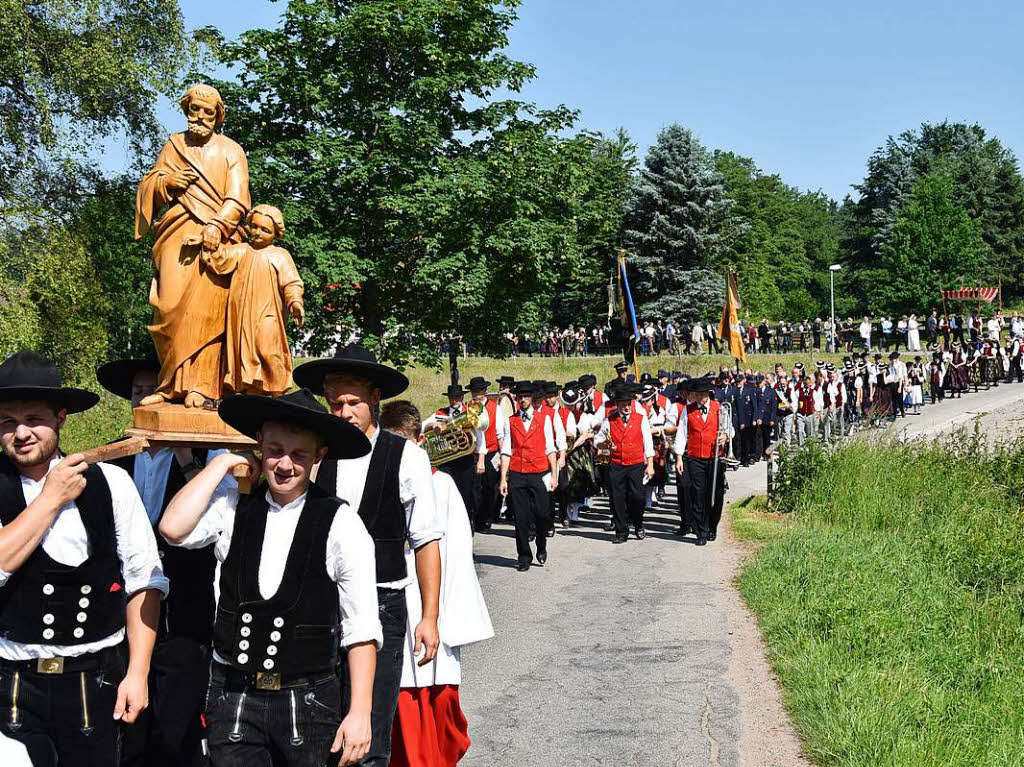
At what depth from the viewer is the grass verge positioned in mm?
6496

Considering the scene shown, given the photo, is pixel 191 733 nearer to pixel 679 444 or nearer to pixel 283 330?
pixel 283 330

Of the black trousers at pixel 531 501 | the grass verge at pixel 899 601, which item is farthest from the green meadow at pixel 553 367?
the black trousers at pixel 531 501

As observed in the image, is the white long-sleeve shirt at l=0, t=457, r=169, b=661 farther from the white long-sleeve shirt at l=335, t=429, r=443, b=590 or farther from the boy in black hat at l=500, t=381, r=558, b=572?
the boy in black hat at l=500, t=381, r=558, b=572

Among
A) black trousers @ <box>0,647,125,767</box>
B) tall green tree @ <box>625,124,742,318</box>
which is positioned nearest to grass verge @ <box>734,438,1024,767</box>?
black trousers @ <box>0,647,125,767</box>

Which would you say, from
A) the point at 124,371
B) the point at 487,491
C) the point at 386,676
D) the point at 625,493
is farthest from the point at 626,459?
the point at 386,676

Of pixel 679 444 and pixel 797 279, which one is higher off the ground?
pixel 797 279

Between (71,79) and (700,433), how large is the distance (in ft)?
42.0

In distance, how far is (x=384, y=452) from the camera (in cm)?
469

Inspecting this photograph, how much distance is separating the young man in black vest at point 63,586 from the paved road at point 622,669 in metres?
2.80

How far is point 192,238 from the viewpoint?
612 centimetres

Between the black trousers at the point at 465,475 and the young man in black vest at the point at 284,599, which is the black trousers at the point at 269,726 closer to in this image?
the young man in black vest at the point at 284,599

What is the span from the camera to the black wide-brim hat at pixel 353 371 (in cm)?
466

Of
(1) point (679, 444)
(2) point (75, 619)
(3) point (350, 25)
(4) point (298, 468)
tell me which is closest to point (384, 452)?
(4) point (298, 468)

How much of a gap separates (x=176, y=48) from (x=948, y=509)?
1617 cm
